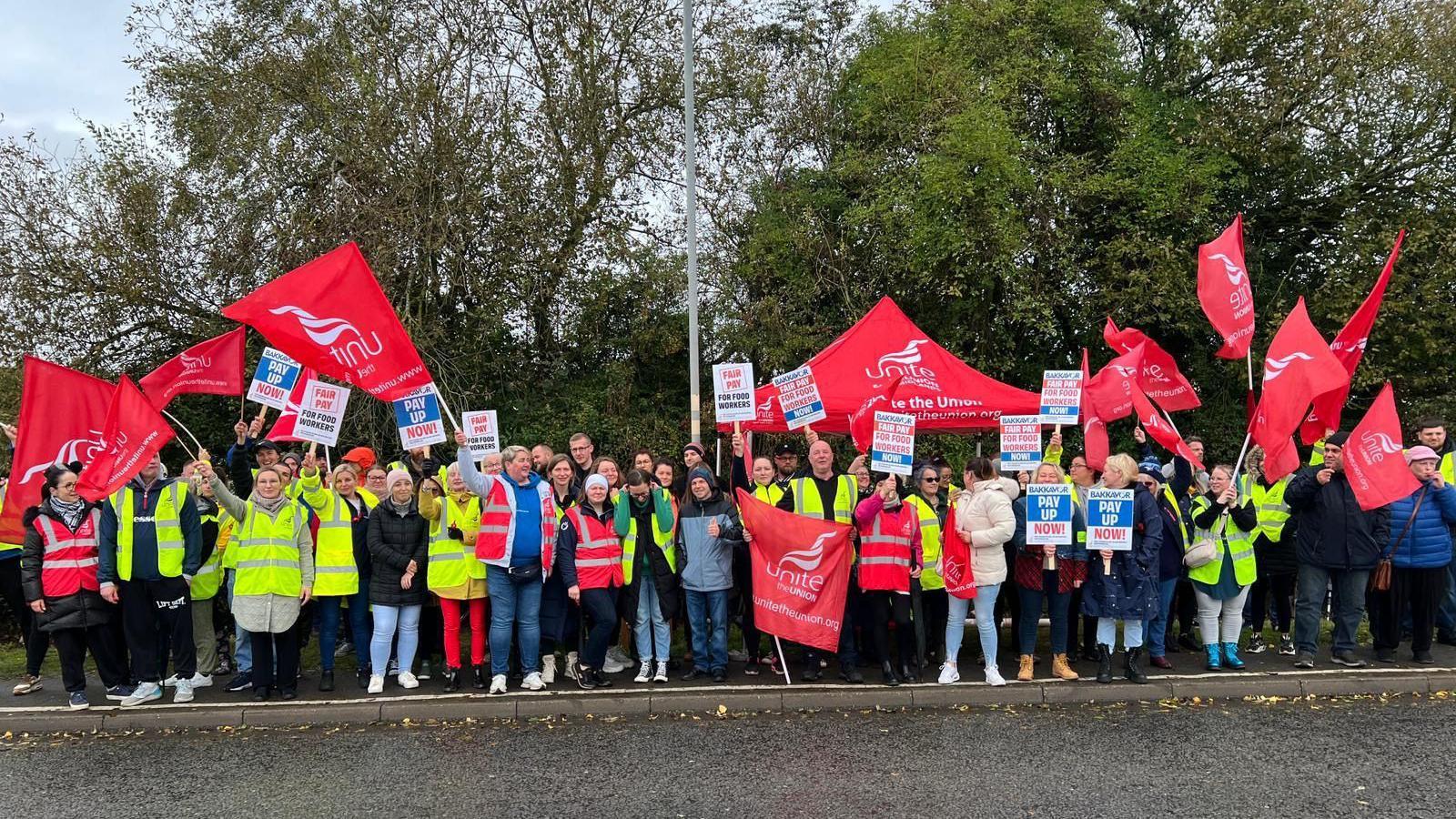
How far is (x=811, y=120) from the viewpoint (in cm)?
1877

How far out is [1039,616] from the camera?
8.58 meters

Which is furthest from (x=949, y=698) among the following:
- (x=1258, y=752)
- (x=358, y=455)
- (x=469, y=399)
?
(x=469, y=399)

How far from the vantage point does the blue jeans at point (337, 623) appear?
834cm

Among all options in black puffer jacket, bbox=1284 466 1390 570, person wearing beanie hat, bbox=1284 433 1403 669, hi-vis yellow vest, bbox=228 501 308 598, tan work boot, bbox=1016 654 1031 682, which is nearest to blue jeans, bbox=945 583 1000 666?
tan work boot, bbox=1016 654 1031 682

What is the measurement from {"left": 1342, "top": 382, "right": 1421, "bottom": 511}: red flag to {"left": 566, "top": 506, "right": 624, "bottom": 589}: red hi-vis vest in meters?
6.24

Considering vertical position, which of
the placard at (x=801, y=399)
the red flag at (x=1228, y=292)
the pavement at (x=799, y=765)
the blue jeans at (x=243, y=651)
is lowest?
the pavement at (x=799, y=765)

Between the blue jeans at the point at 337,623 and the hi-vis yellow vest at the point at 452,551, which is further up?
the hi-vis yellow vest at the point at 452,551

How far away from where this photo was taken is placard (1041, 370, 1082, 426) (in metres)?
9.87

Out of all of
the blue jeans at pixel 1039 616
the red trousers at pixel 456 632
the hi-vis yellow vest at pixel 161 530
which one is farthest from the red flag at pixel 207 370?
the blue jeans at pixel 1039 616

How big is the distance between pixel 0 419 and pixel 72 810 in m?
10.7

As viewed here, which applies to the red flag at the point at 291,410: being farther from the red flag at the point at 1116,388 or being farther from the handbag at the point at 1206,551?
the handbag at the point at 1206,551

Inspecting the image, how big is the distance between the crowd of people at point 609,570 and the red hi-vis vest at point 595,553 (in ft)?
0.06

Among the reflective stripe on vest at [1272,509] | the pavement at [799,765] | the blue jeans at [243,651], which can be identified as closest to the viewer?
the pavement at [799,765]

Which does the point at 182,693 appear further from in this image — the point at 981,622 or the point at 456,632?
the point at 981,622
